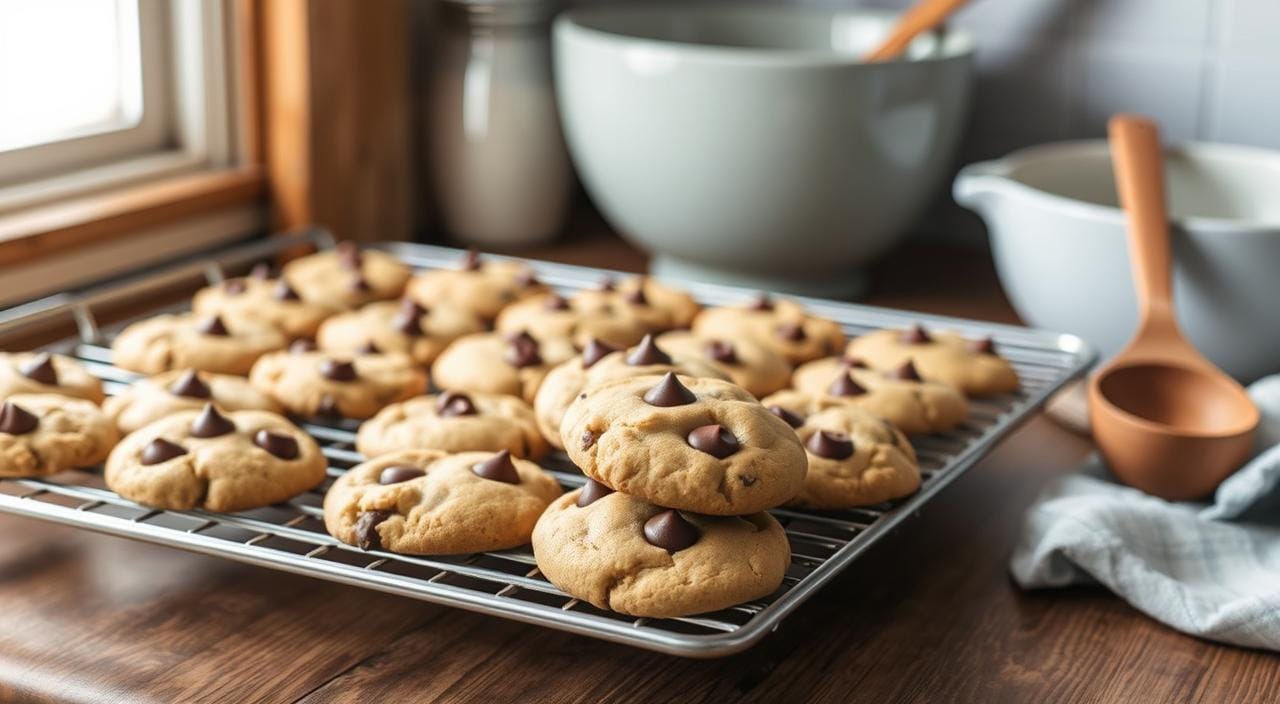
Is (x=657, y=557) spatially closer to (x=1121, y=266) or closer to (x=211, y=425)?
(x=211, y=425)

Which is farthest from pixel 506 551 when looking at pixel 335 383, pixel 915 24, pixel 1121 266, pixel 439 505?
pixel 915 24

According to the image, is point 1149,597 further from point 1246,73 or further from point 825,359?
point 1246,73

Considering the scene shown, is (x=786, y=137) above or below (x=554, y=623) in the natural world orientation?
above

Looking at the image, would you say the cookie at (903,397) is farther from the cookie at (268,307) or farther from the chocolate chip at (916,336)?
the cookie at (268,307)

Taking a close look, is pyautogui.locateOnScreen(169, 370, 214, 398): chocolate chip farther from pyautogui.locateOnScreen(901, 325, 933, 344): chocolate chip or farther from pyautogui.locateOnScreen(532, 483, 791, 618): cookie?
pyautogui.locateOnScreen(901, 325, 933, 344): chocolate chip

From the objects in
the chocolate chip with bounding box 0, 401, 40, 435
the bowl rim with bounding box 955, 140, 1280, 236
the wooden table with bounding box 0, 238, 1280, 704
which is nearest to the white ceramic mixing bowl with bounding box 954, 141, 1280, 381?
the bowl rim with bounding box 955, 140, 1280, 236

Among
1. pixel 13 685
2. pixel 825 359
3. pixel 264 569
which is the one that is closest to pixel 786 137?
pixel 825 359

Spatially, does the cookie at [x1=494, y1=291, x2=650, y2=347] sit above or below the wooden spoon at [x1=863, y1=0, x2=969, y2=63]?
below

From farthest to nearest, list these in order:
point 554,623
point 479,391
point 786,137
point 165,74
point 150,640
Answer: point 165,74, point 786,137, point 479,391, point 150,640, point 554,623
